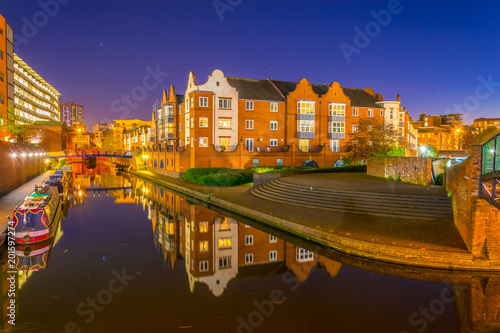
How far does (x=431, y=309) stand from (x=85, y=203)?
29.3 meters

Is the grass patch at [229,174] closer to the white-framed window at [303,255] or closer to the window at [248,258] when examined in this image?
the window at [248,258]

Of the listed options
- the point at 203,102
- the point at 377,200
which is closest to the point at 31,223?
the point at 377,200

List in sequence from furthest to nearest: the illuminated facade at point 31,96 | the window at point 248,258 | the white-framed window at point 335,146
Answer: the illuminated facade at point 31,96
the white-framed window at point 335,146
the window at point 248,258

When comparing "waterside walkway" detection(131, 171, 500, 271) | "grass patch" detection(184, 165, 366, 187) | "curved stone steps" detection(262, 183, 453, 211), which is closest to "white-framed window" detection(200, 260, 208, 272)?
"waterside walkway" detection(131, 171, 500, 271)

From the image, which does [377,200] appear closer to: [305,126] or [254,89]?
[305,126]

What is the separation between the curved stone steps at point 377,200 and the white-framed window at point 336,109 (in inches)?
1134

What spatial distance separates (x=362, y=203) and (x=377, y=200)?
799mm

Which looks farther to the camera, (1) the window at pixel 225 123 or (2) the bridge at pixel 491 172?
(1) the window at pixel 225 123

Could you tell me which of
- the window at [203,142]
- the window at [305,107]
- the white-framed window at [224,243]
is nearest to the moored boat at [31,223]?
the white-framed window at [224,243]

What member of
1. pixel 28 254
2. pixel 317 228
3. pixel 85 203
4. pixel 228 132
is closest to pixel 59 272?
pixel 28 254

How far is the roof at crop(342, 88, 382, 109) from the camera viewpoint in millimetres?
52375

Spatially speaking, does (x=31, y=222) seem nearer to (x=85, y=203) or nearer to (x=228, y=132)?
(x=85, y=203)

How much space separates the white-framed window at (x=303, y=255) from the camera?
13.1m

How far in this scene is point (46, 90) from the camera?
106 m
